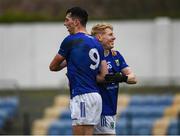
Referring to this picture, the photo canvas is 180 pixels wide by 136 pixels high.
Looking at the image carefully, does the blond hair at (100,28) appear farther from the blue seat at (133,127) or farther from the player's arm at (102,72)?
the blue seat at (133,127)

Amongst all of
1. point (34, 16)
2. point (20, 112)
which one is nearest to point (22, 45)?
point (34, 16)

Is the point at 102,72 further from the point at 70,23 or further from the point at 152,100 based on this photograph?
the point at 152,100

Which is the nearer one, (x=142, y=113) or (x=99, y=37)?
Result: (x=99, y=37)

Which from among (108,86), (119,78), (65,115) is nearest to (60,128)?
(65,115)

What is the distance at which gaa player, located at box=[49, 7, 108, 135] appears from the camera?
7859 mm

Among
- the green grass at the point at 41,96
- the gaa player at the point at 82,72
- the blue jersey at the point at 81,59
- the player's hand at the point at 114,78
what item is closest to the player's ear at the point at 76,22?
the gaa player at the point at 82,72

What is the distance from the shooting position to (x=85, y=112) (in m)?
7.86

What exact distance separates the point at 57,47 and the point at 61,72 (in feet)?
2.44

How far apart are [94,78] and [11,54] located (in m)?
15.9

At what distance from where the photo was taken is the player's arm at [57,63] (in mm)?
7984

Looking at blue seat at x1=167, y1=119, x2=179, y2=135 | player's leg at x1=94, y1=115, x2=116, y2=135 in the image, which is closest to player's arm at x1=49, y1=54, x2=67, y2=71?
player's leg at x1=94, y1=115, x2=116, y2=135

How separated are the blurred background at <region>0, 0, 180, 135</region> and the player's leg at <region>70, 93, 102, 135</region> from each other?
9719 millimetres

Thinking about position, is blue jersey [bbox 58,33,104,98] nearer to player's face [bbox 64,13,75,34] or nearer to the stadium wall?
player's face [bbox 64,13,75,34]

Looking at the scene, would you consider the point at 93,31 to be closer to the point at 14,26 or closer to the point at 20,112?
the point at 20,112
